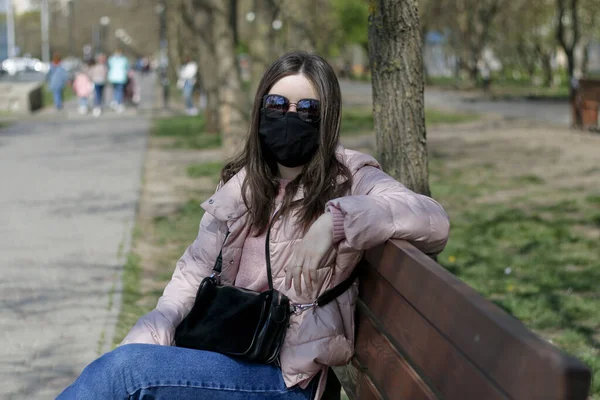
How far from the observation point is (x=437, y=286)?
2.14 meters

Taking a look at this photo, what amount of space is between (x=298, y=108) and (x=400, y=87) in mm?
1554

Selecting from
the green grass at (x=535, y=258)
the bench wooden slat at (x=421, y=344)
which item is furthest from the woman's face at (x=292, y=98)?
the green grass at (x=535, y=258)

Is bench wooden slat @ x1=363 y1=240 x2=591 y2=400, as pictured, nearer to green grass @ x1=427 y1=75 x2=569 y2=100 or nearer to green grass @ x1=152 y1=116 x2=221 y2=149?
green grass @ x1=152 y1=116 x2=221 y2=149

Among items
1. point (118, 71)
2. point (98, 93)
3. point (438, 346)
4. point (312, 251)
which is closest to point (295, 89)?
point (312, 251)

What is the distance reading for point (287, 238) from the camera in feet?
9.94

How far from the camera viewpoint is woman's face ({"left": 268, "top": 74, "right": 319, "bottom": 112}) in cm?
308

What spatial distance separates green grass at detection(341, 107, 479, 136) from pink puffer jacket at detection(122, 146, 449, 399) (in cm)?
1619

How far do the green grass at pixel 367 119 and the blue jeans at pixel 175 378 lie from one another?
16.5 metres

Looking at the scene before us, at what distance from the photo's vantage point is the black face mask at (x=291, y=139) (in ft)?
10.0

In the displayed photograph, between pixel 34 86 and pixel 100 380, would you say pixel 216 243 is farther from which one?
pixel 34 86

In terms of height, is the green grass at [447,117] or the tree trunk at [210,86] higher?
the tree trunk at [210,86]

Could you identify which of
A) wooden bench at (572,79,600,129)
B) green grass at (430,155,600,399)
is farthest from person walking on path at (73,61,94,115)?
green grass at (430,155,600,399)

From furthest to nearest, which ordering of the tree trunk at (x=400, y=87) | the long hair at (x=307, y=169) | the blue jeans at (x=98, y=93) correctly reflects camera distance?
the blue jeans at (x=98, y=93) → the tree trunk at (x=400, y=87) → the long hair at (x=307, y=169)

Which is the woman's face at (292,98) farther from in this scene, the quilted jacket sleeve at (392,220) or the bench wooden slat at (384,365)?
the bench wooden slat at (384,365)
